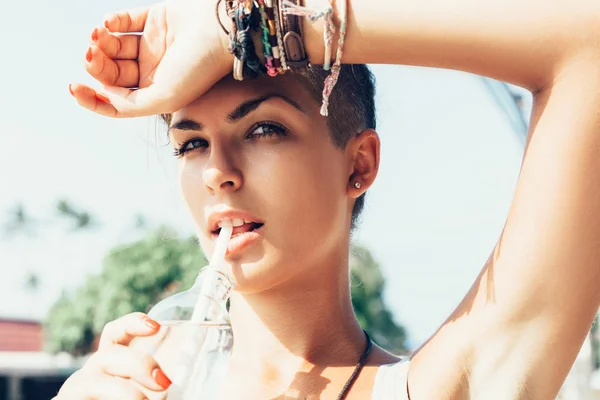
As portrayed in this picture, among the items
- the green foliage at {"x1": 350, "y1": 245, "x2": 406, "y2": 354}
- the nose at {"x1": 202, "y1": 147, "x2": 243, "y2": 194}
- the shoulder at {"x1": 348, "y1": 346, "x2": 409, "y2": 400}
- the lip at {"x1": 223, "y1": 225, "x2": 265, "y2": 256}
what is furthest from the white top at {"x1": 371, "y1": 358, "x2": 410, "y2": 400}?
the green foliage at {"x1": 350, "y1": 245, "x2": 406, "y2": 354}

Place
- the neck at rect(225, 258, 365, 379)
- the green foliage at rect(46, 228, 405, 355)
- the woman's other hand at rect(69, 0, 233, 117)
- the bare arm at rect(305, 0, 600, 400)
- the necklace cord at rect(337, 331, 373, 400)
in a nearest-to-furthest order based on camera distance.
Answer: the bare arm at rect(305, 0, 600, 400), the woman's other hand at rect(69, 0, 233, 117), the necklace cord at rect(337, 331, 373, 400), the neck at rect(225, 258, 365, 379), the green foliage at rect(46, 228, 405, 355)

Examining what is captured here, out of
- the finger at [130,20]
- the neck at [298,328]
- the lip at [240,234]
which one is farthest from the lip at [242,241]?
the finger at [130,20]

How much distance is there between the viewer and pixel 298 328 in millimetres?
1770

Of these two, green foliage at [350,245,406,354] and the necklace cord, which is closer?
the necklace cord

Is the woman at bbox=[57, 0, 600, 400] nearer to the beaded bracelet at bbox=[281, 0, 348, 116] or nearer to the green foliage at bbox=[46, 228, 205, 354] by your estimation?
the beaded bracelet at bbox=[281, 0, 348, 116]

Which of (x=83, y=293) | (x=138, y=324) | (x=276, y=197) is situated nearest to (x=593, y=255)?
(x=276, y=197)

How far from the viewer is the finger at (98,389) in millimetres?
1196

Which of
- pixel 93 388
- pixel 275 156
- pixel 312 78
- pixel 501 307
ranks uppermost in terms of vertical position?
pixel 312 78

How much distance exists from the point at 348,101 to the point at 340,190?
25 centimetres

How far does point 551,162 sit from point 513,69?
18 cm

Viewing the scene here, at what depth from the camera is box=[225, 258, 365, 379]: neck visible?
1.75 metres

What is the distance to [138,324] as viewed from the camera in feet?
4.13

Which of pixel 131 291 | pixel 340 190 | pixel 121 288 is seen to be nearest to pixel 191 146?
pixel 340 190

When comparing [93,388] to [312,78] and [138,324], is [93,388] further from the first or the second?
[312,78]
